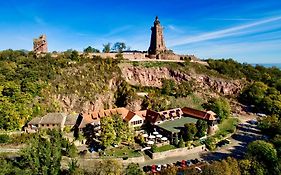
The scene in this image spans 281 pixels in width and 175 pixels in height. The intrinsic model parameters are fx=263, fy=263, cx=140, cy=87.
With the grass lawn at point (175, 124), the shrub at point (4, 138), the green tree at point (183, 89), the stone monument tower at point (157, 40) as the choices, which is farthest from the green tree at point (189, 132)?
the stone monument tower at point (157, 40)

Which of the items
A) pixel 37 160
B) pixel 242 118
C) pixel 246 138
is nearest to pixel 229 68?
pixel 242 118

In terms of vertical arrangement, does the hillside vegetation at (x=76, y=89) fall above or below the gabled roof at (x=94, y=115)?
above

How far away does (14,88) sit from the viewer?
178 ft

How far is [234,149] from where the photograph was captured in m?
52.4

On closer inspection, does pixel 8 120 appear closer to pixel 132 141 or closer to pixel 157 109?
pixel 132 141

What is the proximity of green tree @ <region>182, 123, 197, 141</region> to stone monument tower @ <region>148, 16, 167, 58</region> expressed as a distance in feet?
149

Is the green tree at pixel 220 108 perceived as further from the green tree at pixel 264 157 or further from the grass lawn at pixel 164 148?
the green tree at pixel 264 157

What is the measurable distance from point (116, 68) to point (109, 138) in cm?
3050

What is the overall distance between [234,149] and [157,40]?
53.4 m

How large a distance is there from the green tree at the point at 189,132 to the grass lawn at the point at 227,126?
24.9 ft

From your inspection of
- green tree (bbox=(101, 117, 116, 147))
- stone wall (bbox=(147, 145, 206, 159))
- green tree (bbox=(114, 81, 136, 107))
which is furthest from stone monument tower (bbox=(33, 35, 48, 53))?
stone wall (bbox=(147, 145, 206, 159))

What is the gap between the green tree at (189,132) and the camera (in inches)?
2066

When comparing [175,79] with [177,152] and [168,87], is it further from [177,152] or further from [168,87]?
[177,152]

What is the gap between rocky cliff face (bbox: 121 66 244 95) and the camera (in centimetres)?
7844
